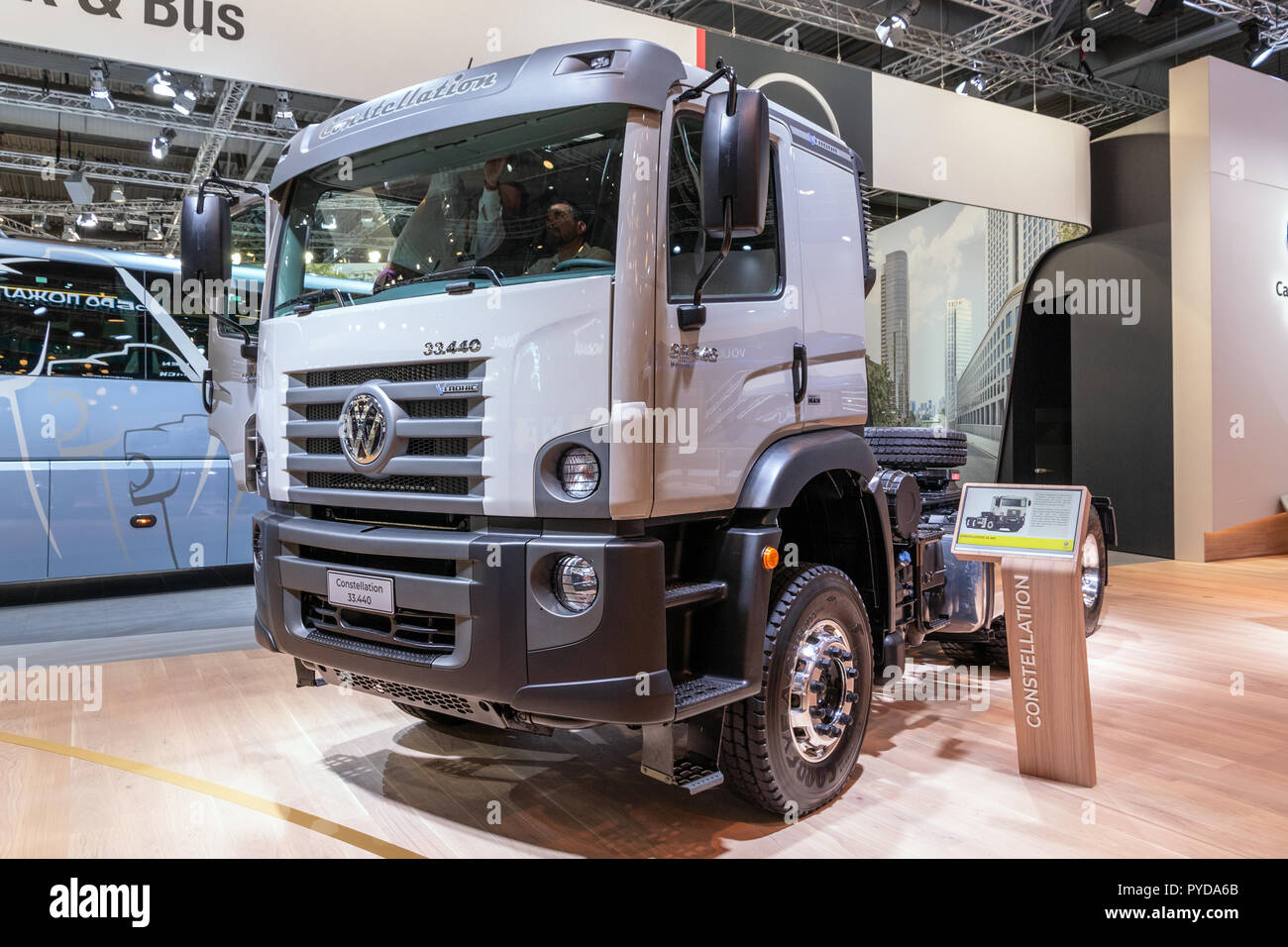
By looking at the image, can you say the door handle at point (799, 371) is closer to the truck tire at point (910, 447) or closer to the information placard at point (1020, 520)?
the information placard at point (1020, 520)

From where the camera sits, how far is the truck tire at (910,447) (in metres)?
4.82

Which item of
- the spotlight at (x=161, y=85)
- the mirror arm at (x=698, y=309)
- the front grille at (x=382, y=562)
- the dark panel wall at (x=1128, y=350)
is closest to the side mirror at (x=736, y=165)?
the mirror arm at (x=698, y=309)

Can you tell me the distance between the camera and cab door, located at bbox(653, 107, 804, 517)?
8.16 feet

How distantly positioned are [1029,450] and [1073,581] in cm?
983

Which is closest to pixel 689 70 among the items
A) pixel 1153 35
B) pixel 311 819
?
pixel 311 819

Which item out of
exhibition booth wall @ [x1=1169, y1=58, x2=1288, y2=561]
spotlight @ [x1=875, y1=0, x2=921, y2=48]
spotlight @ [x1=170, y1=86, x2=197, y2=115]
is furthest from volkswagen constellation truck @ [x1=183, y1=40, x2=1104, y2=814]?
exhibition booth wall @ [x1=1169, y1=58, x2=1288, y2=561]

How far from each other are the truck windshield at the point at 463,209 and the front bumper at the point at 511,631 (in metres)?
0.78

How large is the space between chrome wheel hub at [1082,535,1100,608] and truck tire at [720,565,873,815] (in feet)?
9.92

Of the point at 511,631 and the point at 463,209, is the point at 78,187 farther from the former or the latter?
the point at 511,631

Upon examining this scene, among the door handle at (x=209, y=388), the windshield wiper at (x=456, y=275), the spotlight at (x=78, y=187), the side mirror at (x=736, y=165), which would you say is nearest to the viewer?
the side mirror at (x=736, y=165)

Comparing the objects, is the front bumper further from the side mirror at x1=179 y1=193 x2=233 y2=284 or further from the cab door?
the side mirror at x1=179 y1=193 x2=233 y2=284

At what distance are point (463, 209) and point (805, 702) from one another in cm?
195

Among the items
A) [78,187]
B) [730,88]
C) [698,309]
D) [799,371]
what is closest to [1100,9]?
[799,371]

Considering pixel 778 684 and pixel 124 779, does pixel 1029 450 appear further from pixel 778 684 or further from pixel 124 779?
pixel 124 779
